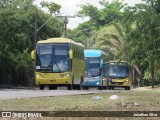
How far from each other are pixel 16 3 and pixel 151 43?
4320cm

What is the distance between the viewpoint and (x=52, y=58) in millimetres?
34969

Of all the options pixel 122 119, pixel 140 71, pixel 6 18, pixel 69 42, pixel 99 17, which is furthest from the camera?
pixel 99 17

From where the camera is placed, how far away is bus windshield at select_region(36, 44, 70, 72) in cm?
3491

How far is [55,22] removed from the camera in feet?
219

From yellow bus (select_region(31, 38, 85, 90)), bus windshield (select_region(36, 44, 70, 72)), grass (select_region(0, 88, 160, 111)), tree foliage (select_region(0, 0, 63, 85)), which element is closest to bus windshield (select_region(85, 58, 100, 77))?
tree foliage (select_region(0, 0, 63, 85))

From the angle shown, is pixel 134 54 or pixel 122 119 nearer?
pixel 122 119

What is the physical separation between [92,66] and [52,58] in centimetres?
1254

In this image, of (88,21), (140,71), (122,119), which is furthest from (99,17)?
(122,119)

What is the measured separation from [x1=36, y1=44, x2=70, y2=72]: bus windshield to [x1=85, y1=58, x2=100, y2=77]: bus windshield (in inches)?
471

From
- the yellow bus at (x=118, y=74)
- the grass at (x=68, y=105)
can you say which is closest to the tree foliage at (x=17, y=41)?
the yellow bus at (x=118, y=74)

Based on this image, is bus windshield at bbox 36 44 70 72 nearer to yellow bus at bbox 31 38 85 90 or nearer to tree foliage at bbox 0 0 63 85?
yellow bus at bbox 31 38 85 90

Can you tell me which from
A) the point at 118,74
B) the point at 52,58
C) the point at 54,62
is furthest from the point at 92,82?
the point at 52,58

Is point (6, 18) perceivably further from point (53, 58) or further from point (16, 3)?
point (16, 3)

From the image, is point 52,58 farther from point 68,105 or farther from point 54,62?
point 68,105
